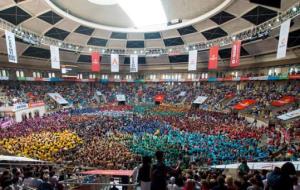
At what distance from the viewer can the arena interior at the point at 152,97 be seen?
366 inches

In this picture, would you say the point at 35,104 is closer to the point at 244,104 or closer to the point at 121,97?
the point at 121,97

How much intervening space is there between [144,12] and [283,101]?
73.4 feet

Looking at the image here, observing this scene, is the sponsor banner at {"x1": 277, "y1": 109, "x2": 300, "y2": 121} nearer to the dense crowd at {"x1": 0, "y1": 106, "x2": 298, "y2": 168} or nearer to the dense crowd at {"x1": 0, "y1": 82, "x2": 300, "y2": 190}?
the dense crowd at {"x1": 0, "y1": 82, "x2": 300, "y2": 190}

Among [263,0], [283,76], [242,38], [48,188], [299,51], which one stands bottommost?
[48,188]

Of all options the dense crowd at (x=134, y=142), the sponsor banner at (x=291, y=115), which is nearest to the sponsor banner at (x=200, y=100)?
the dense crowd at (x=134, y=142)

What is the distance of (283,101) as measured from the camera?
2722 cm

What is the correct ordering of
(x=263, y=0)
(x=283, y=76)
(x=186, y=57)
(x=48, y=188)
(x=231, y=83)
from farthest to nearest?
(x=186, y=57), (x=231, y=83), (x=283, y=76), (x=263, y=0), (x=48, y=188)

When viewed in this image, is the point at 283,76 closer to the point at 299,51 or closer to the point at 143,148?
the point at 299,51

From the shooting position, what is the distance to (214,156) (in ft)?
46.4

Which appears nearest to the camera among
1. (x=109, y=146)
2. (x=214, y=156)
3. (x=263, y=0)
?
(x=214, y=156)

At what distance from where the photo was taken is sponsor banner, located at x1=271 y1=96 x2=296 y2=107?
26.4 metres

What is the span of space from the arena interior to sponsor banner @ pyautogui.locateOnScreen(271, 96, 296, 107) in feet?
0.42

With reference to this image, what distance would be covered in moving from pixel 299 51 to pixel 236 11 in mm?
9775

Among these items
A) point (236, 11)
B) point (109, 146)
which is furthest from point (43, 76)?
point (236, 11)
